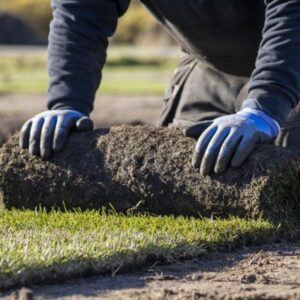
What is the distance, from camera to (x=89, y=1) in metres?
5.82

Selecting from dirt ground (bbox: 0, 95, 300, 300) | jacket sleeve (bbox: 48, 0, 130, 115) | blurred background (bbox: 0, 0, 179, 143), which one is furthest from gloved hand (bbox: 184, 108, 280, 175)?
blurred background (bbox: 0, 0, 179, 143)

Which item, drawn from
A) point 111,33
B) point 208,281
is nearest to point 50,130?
point 111,33

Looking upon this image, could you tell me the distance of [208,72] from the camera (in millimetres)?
6613

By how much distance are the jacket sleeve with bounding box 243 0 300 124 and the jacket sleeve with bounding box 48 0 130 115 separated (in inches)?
40.8

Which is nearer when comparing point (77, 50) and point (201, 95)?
point (77, 50)

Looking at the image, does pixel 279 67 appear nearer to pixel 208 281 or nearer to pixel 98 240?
pixel 98 240

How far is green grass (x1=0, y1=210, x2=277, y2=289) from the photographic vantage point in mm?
3828

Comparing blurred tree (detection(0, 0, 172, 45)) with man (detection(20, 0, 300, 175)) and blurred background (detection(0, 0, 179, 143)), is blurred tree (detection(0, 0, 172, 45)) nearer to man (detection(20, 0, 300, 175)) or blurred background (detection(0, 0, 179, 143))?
blurred background (detection(0, 0, 179, 143))

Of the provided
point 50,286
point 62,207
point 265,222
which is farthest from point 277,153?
point 50,286

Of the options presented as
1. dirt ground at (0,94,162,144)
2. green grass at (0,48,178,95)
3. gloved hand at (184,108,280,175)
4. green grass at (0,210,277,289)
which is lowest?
green grass at (0,48,178,95)

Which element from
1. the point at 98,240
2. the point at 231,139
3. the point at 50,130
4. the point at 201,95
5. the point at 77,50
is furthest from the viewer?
the point at 201,95

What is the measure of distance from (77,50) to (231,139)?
131 cm

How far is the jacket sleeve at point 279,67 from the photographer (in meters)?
5.11

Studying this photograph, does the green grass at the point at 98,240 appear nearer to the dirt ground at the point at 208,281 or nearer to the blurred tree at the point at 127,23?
the dirt ground at the point at 208,281
